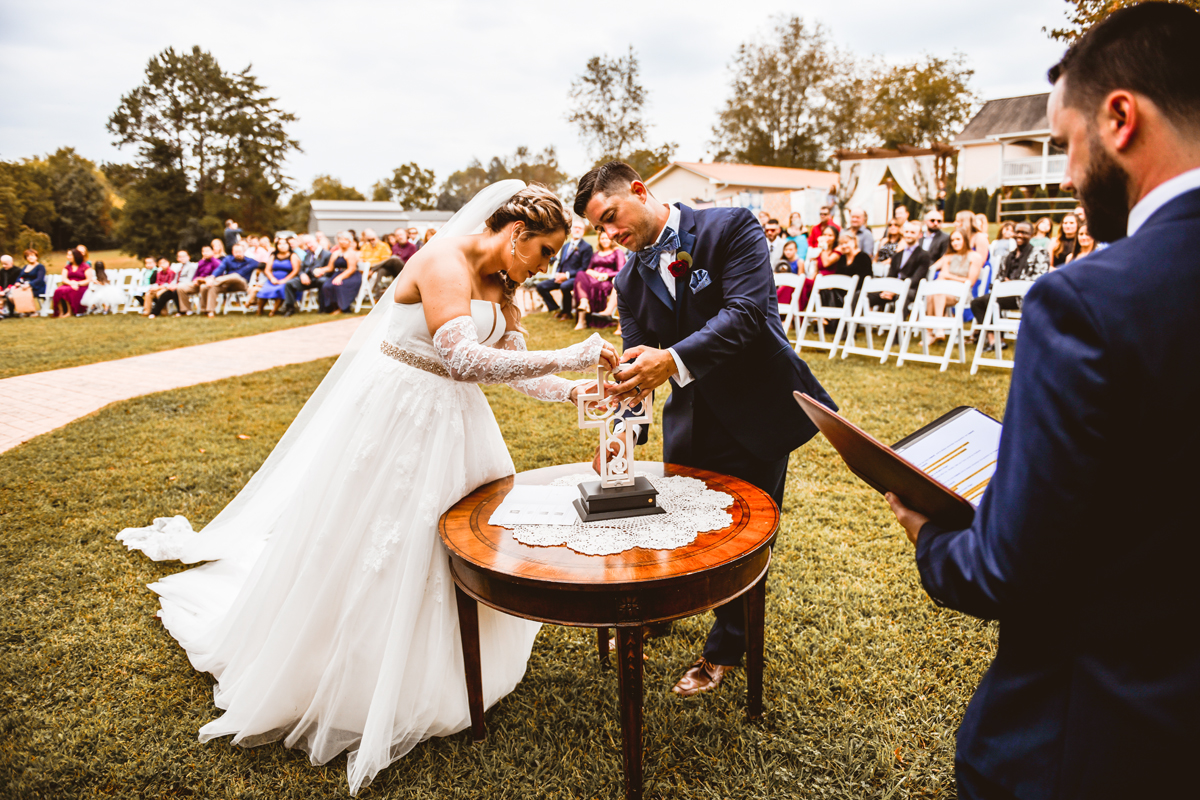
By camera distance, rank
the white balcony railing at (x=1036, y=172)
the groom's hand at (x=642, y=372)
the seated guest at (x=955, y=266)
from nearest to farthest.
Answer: the groom's hand at (x=642, y=372) → the seated guest at (x=955, y=266) → the white balcony railing at (x=1036, y=172)

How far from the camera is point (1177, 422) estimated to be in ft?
3.01

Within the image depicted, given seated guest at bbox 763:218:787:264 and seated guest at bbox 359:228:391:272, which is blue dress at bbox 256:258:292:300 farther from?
seated guest at bbox 763:218:787:264

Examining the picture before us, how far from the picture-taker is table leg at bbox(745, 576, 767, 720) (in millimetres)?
2648

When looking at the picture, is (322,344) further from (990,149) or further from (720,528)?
(990,149)

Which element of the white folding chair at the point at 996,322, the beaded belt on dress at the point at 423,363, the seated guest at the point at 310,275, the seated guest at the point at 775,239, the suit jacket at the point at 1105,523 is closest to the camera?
the suit jacket at the point at 1105,523

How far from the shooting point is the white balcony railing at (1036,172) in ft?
94.1

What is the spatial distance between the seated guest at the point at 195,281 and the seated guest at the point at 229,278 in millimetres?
176

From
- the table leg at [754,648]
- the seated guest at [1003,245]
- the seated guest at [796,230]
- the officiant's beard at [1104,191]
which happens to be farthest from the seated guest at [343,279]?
the officiant's beard at [1104,191]

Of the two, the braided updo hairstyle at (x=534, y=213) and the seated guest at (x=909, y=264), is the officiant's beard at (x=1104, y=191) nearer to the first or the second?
the braided updo hairstyle at (x=534, y=213)

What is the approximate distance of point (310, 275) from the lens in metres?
17.2

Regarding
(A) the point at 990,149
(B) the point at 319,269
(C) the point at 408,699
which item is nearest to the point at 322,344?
(B) the point at 319,269

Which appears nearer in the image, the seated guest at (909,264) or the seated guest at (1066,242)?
the seated guest at (1066,242)

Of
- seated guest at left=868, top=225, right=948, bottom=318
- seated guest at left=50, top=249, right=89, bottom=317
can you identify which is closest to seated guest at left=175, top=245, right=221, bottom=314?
seated guest at left=50, top=249, right=89, bottom=317

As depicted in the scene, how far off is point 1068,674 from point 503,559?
1.46 metres
